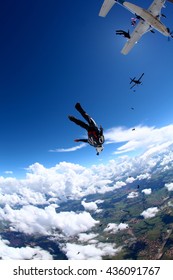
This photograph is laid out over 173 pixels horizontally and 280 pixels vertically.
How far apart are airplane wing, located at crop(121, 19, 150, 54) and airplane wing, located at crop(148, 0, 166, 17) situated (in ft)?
8.82

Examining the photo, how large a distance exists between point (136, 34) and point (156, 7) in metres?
4.43

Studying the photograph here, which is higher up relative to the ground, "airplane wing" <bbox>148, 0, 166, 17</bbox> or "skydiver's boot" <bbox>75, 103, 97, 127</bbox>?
"airplane wing" <bbox>148, 0, 166, 17</bbox>

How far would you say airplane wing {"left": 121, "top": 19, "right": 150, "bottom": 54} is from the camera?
2986 cm

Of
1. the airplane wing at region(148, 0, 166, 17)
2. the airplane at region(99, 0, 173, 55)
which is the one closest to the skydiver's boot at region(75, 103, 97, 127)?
the airplane at region(99, 0, 173, 55)

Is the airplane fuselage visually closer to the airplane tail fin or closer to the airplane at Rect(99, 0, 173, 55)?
the airplane at Rect(99, 0, 173, 55)

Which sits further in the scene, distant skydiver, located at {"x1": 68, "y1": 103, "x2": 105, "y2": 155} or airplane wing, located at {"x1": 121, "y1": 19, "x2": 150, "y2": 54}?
airplane wing, located at {"x1": 121, "y1": 19, "x2": 150, "y2": 54}

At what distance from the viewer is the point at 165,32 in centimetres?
2514

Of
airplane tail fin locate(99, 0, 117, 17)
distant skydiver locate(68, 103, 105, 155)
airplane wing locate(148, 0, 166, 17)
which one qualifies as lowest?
distant skydiver locate(68, 103, 105, 155)

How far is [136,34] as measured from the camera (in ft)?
101

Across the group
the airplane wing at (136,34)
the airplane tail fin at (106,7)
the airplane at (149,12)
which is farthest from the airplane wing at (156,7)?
the airplane tail fin at (106,7)

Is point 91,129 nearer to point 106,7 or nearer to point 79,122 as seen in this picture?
point 79,122

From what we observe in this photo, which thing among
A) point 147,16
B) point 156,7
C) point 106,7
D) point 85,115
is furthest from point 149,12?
point 85,115
